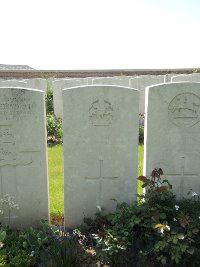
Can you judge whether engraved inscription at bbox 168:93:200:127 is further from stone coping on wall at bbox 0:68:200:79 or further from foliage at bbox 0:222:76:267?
stone coping on wall at bbox 0:68:200:79

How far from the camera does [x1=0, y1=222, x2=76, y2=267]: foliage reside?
124 inches

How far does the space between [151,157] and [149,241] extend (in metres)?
1.11

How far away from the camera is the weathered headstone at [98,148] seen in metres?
3.76

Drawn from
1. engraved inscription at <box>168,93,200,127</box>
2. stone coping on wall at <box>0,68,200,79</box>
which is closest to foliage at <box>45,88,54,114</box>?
stone coping on wall at <box>0,68,200,79</box>

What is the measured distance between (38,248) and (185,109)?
2349 millimetres

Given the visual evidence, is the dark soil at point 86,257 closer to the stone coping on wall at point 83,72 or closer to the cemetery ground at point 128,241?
the cemetery ground at point 128,241

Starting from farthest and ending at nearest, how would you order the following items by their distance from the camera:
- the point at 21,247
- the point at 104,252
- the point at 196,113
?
the point at 196,113, the point at 21,247, the point at 104,252

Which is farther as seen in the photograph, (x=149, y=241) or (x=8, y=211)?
(x=8, y=211)

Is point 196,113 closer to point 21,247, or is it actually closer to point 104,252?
point 104,252

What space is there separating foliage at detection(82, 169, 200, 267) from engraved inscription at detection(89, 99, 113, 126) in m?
0.88

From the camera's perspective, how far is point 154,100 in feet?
12.6

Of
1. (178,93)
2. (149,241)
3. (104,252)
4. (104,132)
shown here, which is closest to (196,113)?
(178,93)

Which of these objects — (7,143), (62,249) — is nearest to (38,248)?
(62,249)

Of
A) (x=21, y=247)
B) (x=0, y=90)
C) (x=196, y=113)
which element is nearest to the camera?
(x=21, y=247)
